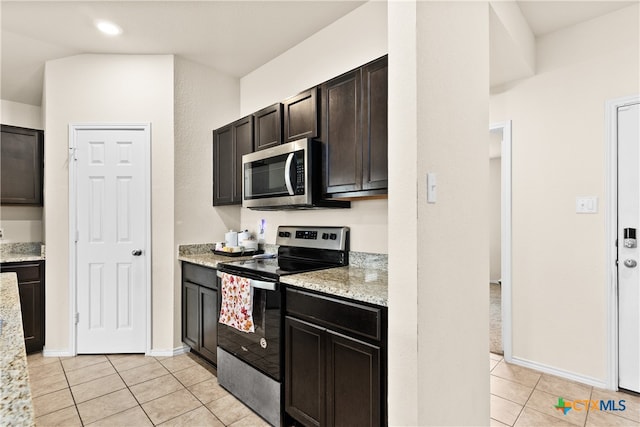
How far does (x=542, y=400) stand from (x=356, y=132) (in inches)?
84.9

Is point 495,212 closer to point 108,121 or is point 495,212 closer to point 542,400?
point 542,400

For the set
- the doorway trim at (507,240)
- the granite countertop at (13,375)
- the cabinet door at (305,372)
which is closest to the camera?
the granite countertop at (13,375)

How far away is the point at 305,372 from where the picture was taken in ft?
6.12

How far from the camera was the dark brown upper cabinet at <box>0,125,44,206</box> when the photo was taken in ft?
11.6

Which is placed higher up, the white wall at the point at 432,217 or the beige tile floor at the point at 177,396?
the white wall at the point at 432,217

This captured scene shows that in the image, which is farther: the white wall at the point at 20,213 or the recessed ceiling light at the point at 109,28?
the white wall at the point at 20,213

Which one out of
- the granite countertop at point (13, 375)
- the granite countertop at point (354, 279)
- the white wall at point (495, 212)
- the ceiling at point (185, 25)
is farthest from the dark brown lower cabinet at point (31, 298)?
the white wall at point (495, 212)

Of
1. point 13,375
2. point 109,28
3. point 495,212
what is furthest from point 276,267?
point 495,212

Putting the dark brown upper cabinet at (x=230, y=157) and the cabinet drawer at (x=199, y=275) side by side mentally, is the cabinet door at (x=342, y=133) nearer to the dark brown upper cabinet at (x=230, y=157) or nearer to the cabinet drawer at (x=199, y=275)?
the dark brown upper cabinet at (x=230, y=157)

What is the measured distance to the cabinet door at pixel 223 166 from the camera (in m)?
3.28

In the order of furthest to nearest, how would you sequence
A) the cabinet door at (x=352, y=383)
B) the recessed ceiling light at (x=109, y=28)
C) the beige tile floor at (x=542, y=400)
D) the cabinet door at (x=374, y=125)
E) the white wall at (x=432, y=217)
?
the recessed ceiling light at (x=109, y=28)
the beige tile floor at (x=542, y=400)
the cabinet door at (x=374, y=125)
the cabinet door at (x=352, y=383)
the white wall at (x=432, y=217)

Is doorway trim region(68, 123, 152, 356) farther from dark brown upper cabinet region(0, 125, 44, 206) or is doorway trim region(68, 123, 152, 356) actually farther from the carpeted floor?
the carpeted floor

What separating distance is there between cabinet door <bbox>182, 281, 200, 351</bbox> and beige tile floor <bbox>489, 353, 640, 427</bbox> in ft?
7.53

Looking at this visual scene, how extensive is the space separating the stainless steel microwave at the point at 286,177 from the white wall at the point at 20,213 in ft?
9.30
